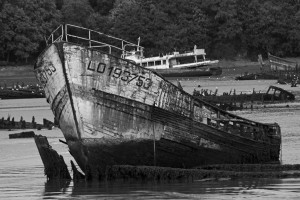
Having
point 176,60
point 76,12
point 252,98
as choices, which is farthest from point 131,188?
point 76,12

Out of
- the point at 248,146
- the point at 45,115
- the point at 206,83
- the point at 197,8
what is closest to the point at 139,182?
the point at 248,146

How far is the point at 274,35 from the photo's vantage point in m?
113

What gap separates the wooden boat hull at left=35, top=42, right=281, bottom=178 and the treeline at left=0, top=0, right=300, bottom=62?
7637 cm

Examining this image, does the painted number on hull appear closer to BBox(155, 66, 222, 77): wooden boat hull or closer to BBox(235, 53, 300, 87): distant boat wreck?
BBox(235, 53, 300, 87): distant boat wreck

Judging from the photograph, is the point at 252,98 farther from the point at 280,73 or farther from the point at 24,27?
the point at 24,27

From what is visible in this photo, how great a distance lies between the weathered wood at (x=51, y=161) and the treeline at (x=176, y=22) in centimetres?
7574

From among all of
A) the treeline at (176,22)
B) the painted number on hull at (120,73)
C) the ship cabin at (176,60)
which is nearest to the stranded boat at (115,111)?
the painted number on hull at (120,73)

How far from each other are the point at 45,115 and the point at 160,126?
91.7ft

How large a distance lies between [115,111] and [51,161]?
6.91 ft

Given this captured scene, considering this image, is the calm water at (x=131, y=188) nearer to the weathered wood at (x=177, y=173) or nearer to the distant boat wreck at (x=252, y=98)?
the weathered wood at (x=177, y=173)

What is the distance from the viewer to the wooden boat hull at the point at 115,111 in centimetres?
2627

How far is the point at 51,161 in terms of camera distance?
89.1 ft

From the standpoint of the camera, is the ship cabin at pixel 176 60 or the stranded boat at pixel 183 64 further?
the ship cabin at pixel 176 60


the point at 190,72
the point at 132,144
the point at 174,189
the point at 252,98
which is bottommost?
the point at 174,189
